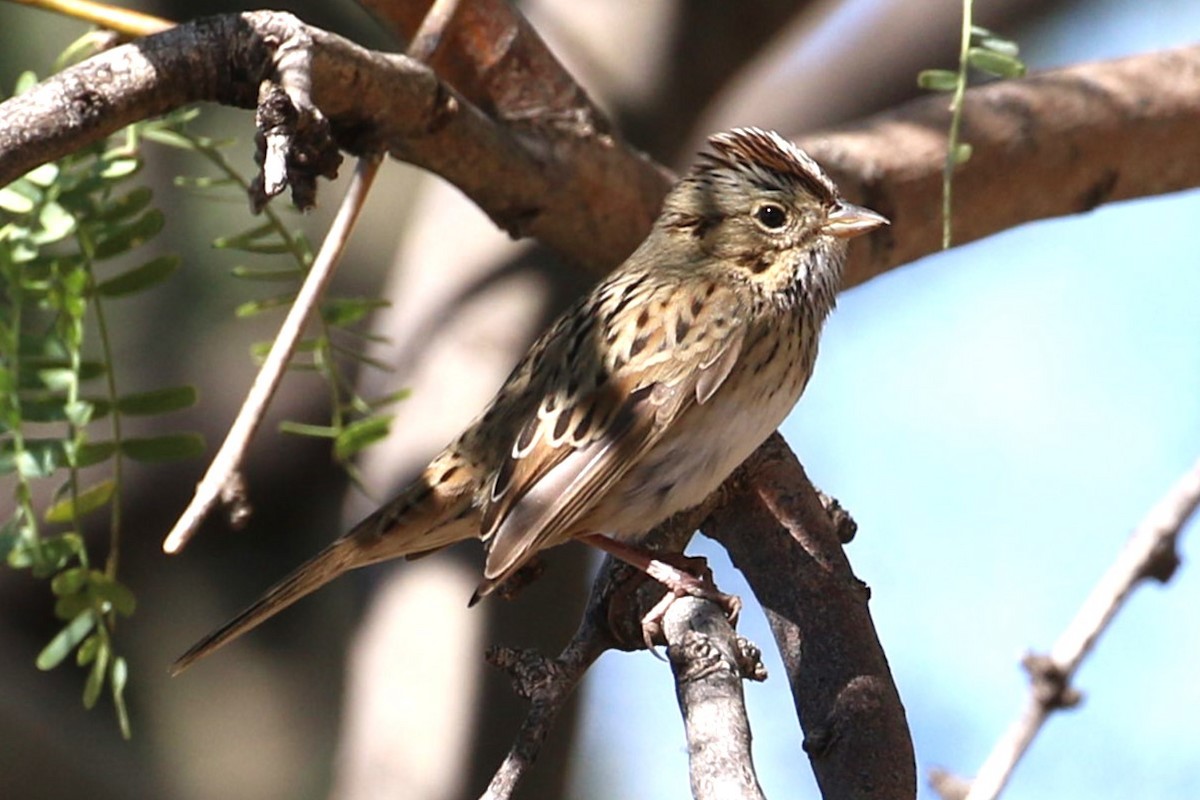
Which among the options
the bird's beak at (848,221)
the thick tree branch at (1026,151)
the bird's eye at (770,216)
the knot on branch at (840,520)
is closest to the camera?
the knot on branch at (840,520)

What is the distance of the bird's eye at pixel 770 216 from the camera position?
359 cm

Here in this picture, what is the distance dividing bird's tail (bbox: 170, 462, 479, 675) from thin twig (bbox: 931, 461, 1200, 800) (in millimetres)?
1210

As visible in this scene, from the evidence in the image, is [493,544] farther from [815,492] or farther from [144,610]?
[144,610]

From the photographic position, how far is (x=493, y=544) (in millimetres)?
3016

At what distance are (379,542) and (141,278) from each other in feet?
2.07

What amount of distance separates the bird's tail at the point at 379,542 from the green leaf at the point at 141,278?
0.57m

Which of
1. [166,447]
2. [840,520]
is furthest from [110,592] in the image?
[840,520]

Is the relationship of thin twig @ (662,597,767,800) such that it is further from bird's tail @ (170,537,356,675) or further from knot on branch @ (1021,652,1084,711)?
bird's tail @ (170,537,356,675)

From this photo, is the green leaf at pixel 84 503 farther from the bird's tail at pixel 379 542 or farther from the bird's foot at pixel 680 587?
the bird's foot at pixel 680 587

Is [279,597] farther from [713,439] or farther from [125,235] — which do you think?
[713,439]

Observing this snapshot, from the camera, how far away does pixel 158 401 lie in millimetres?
3062

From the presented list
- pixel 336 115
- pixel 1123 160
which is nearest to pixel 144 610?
pixel 336 115

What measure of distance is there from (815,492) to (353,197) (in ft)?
3.12

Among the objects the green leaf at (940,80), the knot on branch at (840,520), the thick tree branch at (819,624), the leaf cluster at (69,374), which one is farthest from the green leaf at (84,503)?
the green leaf at (940,80)
